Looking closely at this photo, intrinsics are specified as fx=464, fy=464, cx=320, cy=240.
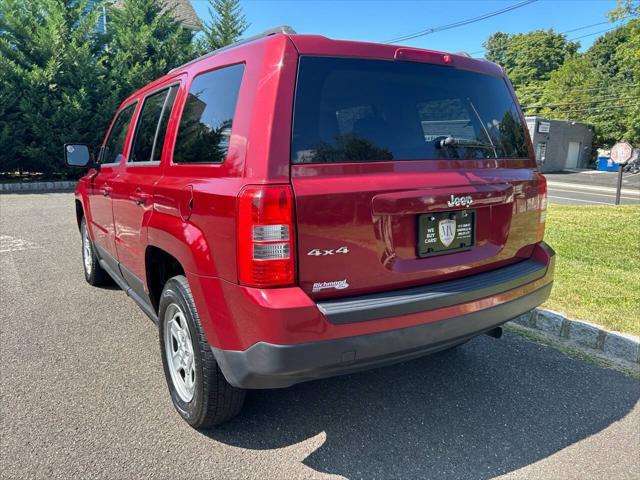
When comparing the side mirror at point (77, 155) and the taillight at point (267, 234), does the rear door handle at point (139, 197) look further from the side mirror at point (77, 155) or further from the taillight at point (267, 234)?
the side mirror at point (77, 155)

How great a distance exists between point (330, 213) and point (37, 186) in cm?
1504

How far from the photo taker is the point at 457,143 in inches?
97.6

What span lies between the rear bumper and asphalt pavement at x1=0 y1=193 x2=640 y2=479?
560 millimetres

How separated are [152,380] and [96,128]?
45.6 ft

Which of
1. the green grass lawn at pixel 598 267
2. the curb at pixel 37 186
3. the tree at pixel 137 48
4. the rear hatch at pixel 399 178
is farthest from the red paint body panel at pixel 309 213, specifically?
the tree at pixel 137 48

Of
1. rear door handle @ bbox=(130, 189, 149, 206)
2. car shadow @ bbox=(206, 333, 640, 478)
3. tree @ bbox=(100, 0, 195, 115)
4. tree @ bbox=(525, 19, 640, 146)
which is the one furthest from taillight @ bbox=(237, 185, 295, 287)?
tree @ bbox=(525, 19, 640, 146)

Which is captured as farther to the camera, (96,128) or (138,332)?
(96,128)

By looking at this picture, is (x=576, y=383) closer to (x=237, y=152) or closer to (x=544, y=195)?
(x=544, y=195)

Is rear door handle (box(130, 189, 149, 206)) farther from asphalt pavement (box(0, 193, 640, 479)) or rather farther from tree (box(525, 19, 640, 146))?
tree (box(525, 19, 640, 146))

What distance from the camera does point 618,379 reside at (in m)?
3.22

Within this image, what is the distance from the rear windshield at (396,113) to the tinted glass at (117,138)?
7.44ft

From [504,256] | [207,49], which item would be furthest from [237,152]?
[207,49]

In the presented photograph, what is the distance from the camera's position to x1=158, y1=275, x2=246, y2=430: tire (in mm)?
2334

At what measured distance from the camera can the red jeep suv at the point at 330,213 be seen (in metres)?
1.97
